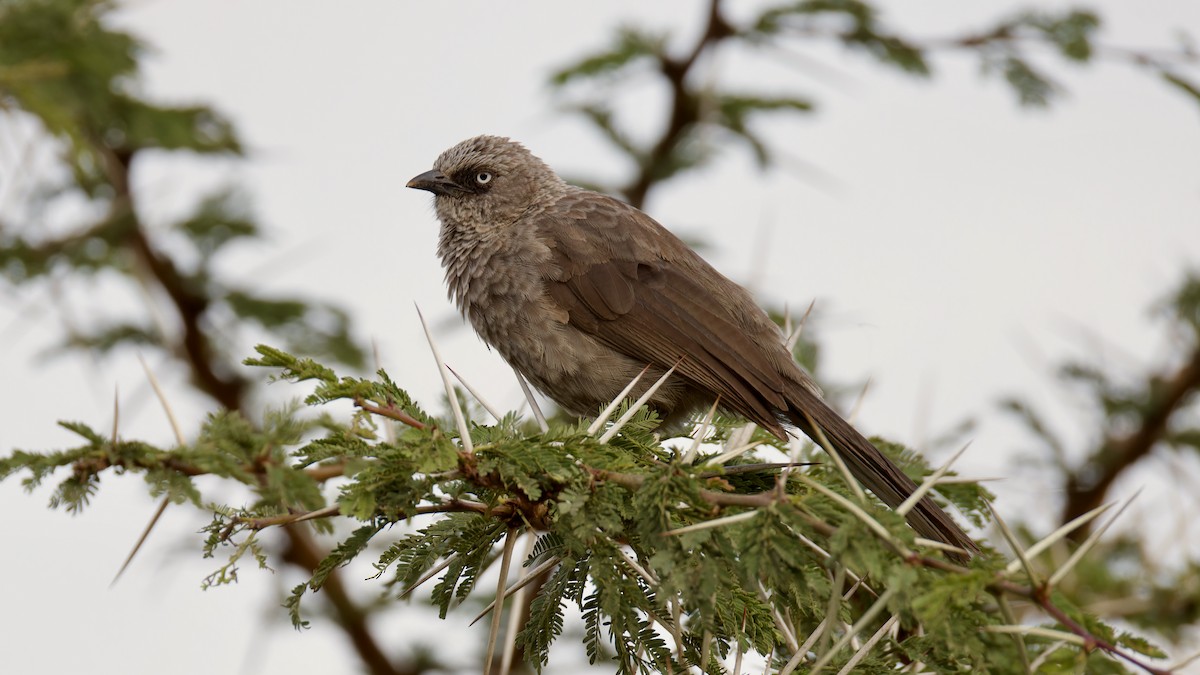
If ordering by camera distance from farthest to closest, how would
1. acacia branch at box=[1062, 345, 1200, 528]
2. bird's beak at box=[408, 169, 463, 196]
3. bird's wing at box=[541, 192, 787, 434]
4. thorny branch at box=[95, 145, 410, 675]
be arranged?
bird's beak at box=[408, 169, 463, 196]
acacia branch at box=[1062, 345, 1200, 528]
thorny branch at box=[95, 145, 410, 675]
bird's wing at box=[541, 192, 787, 434]

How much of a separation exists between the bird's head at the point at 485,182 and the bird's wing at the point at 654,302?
1.28ft

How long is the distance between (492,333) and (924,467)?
199cm

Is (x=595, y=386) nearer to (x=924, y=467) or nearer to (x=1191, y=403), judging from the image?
(x=924, y=467)

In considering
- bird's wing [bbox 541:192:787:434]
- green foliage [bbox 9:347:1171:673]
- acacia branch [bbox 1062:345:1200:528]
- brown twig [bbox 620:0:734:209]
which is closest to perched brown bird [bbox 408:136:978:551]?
bird's wing [bbox 541:192:787:434]

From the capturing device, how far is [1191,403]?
6.06m

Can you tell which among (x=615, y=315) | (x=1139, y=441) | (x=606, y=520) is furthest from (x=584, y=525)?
(x=1139, y=441)

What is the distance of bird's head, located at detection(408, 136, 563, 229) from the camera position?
19.6ft

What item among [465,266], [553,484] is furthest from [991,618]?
[465,266]

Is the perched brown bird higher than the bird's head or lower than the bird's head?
lower

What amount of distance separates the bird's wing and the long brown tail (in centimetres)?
12

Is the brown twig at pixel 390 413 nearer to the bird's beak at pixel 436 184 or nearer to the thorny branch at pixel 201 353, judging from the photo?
the thorny branch at pixel 201 353

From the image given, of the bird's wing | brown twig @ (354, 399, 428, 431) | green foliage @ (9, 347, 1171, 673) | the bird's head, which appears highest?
the bird's head

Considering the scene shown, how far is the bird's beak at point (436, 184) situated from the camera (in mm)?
6129

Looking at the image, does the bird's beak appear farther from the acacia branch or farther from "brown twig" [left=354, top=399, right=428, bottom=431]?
the acacia branch
